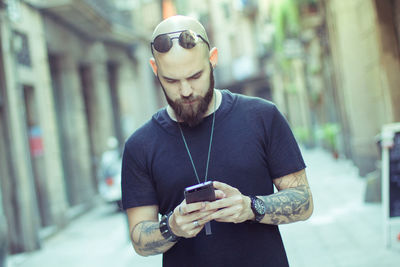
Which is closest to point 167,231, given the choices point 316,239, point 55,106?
point 316,239

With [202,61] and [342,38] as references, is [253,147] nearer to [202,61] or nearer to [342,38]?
[202,61]

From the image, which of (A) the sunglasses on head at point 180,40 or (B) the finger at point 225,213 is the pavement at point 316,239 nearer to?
(B) the finger at point 225,213

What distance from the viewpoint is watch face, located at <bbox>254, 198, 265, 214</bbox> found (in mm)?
2314

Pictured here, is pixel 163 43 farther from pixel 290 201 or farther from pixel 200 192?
pixel 290 201

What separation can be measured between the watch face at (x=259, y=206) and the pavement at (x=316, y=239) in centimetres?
403

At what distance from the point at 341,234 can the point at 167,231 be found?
5.84m

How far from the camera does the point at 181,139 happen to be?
2494 millimetres

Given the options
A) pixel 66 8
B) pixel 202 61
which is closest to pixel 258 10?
pixel 66 8

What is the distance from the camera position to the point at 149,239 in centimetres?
248

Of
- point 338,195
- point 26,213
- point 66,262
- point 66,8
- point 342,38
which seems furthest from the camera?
point 66,8

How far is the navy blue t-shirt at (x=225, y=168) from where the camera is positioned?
2.41 metres

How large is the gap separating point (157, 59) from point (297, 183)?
80 centimetres

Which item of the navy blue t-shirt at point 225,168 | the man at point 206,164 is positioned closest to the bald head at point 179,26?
the man at point 206,164

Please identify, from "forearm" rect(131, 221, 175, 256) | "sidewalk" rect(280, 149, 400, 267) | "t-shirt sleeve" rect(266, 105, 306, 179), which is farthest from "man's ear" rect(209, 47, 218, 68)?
"sidewalk" rect(280, 149, 400, 267)
